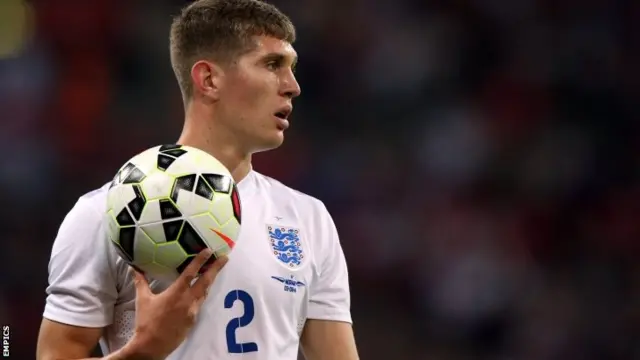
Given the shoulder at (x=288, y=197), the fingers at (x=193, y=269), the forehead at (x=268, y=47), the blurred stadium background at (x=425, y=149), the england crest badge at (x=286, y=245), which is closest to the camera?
the fingers at (x=193, y=269)

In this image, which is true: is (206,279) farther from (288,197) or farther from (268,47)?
(268,47)

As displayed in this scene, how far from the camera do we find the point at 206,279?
2518 mm

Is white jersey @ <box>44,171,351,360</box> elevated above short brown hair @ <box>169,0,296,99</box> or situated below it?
below

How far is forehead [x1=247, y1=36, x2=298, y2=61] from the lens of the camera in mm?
3166

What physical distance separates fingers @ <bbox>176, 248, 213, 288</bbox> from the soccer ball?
0.03m

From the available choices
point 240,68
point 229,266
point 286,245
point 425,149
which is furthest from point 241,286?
point 425,149

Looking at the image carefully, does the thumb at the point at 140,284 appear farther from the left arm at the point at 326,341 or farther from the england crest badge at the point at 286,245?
the left arm at the point at 326,341

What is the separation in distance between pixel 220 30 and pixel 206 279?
102 centimetres

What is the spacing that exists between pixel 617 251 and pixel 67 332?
4.94 meters

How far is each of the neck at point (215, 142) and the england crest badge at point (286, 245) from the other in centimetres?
24

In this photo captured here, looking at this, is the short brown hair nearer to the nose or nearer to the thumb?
the nose

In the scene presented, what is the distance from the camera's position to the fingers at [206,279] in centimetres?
250

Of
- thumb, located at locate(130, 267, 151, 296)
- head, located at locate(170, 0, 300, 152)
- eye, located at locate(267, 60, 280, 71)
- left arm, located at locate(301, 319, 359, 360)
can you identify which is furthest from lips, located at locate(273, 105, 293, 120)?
thumb, located at locate(130, 267, 151, 296)

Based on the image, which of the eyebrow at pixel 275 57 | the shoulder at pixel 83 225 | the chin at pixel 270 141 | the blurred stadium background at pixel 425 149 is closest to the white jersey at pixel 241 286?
the shoulder at pixel 83 225
